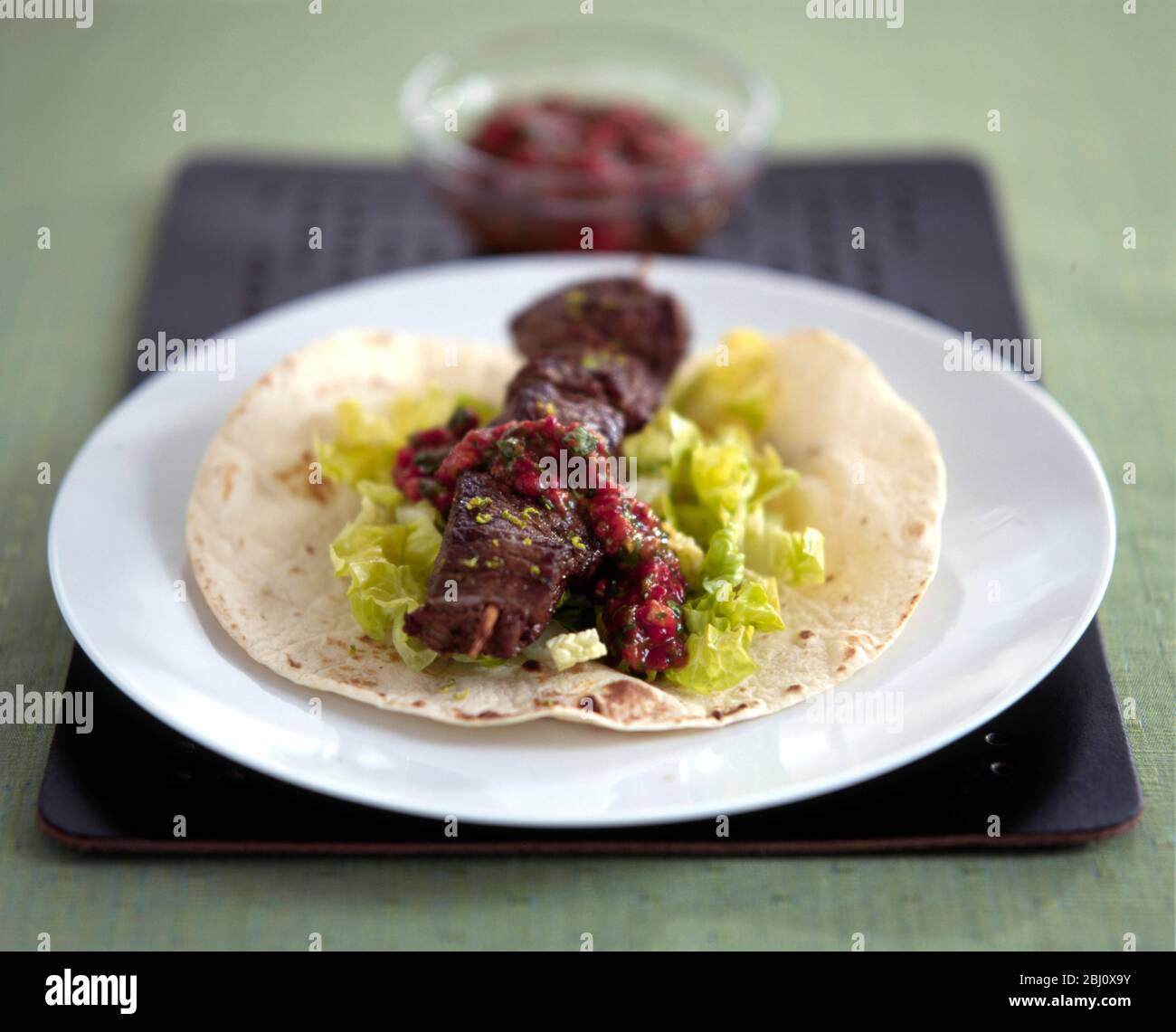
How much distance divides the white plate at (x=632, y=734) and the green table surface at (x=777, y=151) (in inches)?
12.3

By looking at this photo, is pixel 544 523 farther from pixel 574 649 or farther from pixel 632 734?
pixel 632 734

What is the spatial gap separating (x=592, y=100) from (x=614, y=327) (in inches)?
91.8

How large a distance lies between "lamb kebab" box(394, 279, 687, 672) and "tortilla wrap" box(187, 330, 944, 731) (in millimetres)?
188

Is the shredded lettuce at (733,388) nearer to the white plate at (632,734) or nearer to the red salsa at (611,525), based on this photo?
the white plate at (632,734)

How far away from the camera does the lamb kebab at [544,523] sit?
12.1ft

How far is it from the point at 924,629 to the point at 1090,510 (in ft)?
2.32

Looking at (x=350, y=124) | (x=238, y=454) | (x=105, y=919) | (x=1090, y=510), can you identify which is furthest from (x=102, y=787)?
(x=350, y=124)

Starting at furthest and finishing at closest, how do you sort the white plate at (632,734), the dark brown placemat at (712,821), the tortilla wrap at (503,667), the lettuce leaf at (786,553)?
the lettuce leaf at (786,553) → the tortilla wrap at (503,667) → the dark brown placemat at (712,821) → the white plate at (632,734)

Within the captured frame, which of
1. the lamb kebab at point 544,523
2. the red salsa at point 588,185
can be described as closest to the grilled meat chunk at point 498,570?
the lamb kebab at point 544,523

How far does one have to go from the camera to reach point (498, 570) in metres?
3.71

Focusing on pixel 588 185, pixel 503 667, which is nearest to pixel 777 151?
pixel 588 185

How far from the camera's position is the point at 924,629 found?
3.96m

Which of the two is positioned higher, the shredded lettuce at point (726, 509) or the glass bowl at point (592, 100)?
the glass bowl at point (592, 100)
